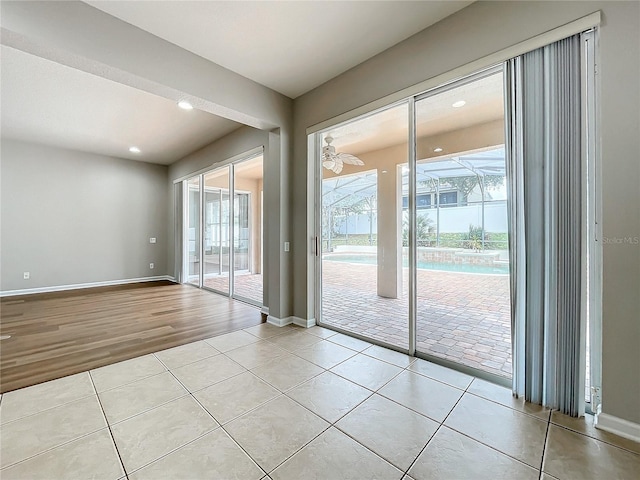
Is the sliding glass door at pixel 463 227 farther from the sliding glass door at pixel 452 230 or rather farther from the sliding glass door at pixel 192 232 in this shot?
the sliding glass door at pixel 192 232

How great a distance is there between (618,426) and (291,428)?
6.55ft

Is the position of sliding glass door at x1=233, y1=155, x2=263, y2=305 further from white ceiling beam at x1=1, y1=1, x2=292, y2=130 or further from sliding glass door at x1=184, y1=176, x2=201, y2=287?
white ceiling beam at x1=1, y1=1, x2=292, y2=130

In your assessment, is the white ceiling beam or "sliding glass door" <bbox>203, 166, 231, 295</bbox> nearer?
the white ceiling beam

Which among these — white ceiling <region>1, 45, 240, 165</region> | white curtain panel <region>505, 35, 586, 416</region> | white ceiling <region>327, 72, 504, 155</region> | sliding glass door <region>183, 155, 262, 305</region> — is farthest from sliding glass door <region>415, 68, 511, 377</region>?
sliding glass door <region>183, 155, 262, 305</region>

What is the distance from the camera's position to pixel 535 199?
6.46 ft

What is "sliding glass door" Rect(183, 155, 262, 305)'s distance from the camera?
19.0ft

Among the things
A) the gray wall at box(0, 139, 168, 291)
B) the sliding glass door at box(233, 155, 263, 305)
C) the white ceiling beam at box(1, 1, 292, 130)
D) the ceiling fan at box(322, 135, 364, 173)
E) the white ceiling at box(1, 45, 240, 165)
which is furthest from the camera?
the sliding glass door at box(233, 155, 263, 305)

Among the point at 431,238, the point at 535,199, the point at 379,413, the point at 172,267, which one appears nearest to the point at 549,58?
the point at 535,199

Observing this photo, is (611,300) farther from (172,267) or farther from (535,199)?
(172,267)

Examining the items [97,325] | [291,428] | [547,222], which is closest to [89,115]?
[97,325]

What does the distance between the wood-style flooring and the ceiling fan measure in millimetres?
2454

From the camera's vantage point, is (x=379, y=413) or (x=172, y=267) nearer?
(x=379, y=413)

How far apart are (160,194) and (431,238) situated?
712 centimetres

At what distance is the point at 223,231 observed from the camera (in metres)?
6.00
